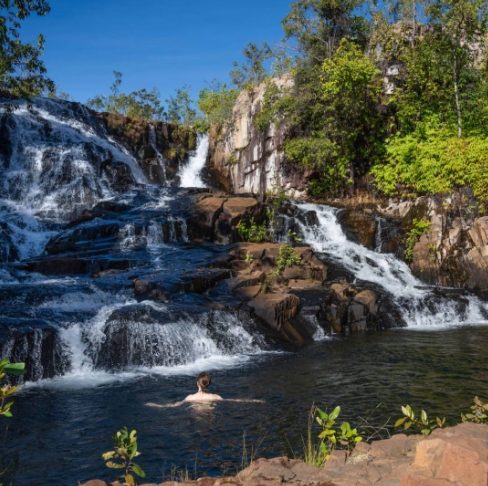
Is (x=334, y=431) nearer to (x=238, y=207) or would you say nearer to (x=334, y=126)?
(x=238, y=207)

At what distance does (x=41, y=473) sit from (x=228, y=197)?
18115mm

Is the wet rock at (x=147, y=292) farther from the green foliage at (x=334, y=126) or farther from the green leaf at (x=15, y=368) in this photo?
the green foliage at (x=334, y=126)

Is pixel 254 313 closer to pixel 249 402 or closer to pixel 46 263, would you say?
pixel 249 402

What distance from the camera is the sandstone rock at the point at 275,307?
14406 millimetres

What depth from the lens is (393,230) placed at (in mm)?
22625

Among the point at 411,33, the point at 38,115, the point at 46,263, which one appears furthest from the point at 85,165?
the point at 411,33

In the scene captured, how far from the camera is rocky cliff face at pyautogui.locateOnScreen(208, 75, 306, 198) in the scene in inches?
1188

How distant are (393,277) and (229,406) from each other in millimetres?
13252

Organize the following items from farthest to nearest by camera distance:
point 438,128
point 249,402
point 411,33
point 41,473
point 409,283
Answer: point 411,33 < point 438,128 < point 409,283 < point 249,402 < point 41,473

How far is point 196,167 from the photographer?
35812 mm

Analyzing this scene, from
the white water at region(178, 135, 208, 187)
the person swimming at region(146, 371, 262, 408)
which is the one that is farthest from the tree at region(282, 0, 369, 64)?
the person swimming at region(146, 371, 262, 408)

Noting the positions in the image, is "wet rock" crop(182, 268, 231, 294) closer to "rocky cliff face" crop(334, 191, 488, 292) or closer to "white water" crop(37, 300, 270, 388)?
"white water" crop(37, 300, 270, 388)

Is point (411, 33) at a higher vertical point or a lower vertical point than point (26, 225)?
higher

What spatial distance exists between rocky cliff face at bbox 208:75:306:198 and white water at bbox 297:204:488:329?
5868 mm
